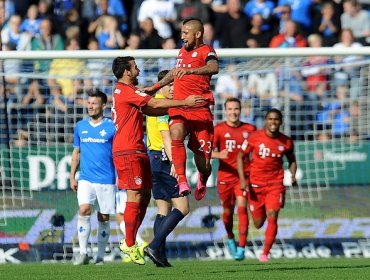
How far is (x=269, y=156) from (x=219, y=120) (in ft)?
7.27

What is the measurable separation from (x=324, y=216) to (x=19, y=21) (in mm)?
7610

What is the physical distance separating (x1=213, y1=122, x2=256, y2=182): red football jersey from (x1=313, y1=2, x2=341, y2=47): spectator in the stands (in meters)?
5.40

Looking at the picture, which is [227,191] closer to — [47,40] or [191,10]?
[47,40]

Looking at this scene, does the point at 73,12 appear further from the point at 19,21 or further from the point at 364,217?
the point at 364,217

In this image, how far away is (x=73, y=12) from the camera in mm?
22781

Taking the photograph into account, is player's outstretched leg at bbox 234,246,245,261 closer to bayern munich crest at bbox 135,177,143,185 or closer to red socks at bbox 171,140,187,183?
bayern munich crest at bbox 135,177,143,185

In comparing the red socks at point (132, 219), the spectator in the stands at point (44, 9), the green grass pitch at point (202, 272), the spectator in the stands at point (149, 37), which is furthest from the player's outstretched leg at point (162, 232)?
the spectator in the stands at point (44, 9)

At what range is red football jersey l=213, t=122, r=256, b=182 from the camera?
57.0ft

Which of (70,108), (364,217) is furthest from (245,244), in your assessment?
(70,108)

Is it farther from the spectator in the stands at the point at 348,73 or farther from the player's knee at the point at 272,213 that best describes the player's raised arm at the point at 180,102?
the spectator in the stands at the point at 348,73

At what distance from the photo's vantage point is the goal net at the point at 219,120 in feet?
57.9

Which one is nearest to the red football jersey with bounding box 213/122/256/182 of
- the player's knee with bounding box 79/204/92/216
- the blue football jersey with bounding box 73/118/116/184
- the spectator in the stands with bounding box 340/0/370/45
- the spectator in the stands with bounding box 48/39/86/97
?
the blue football jersey with bounding box 73/118/116/184

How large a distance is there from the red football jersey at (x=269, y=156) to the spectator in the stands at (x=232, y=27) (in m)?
5.36

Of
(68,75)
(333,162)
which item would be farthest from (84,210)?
(333,162)
